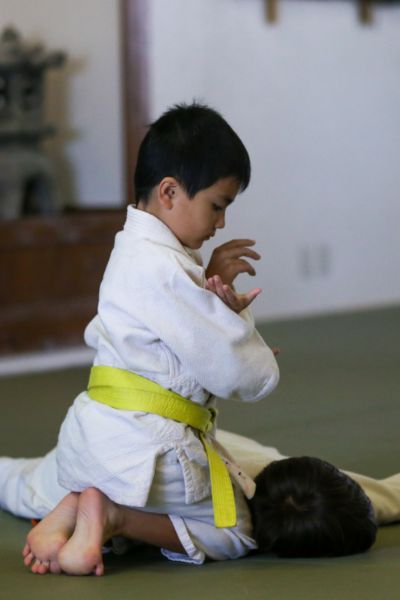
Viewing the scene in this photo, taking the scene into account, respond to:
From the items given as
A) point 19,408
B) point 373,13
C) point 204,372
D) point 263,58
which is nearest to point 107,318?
point 204,372

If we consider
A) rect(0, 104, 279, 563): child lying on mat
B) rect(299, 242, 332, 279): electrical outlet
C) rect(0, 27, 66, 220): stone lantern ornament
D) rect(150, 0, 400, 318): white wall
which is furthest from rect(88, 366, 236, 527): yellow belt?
rect(299, 242, 332, 279): electrical outlet

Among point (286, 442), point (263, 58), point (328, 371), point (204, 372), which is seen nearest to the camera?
point (204, 372)

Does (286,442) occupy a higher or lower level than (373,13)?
lower

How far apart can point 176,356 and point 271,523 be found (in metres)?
0.33

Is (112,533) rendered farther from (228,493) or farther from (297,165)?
(297,165)

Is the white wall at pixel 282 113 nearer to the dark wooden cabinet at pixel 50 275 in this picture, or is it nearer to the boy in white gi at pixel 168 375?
the dark wooden cabinet at pixel 50 275

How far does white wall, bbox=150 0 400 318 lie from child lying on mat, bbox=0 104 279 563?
305cm

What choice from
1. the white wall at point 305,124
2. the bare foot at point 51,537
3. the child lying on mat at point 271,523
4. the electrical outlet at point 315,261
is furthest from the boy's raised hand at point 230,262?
the electrical outlet at point 315,261

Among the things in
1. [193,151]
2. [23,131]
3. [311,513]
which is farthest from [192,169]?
[23,131]

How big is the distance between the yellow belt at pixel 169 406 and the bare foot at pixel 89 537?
0.54 feet

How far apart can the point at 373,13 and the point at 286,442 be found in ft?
11.0

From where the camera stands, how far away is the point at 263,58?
205 inches

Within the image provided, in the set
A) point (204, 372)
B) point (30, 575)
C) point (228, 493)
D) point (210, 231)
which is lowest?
point (30, 575)

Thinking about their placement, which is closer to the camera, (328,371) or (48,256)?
(328,371)
